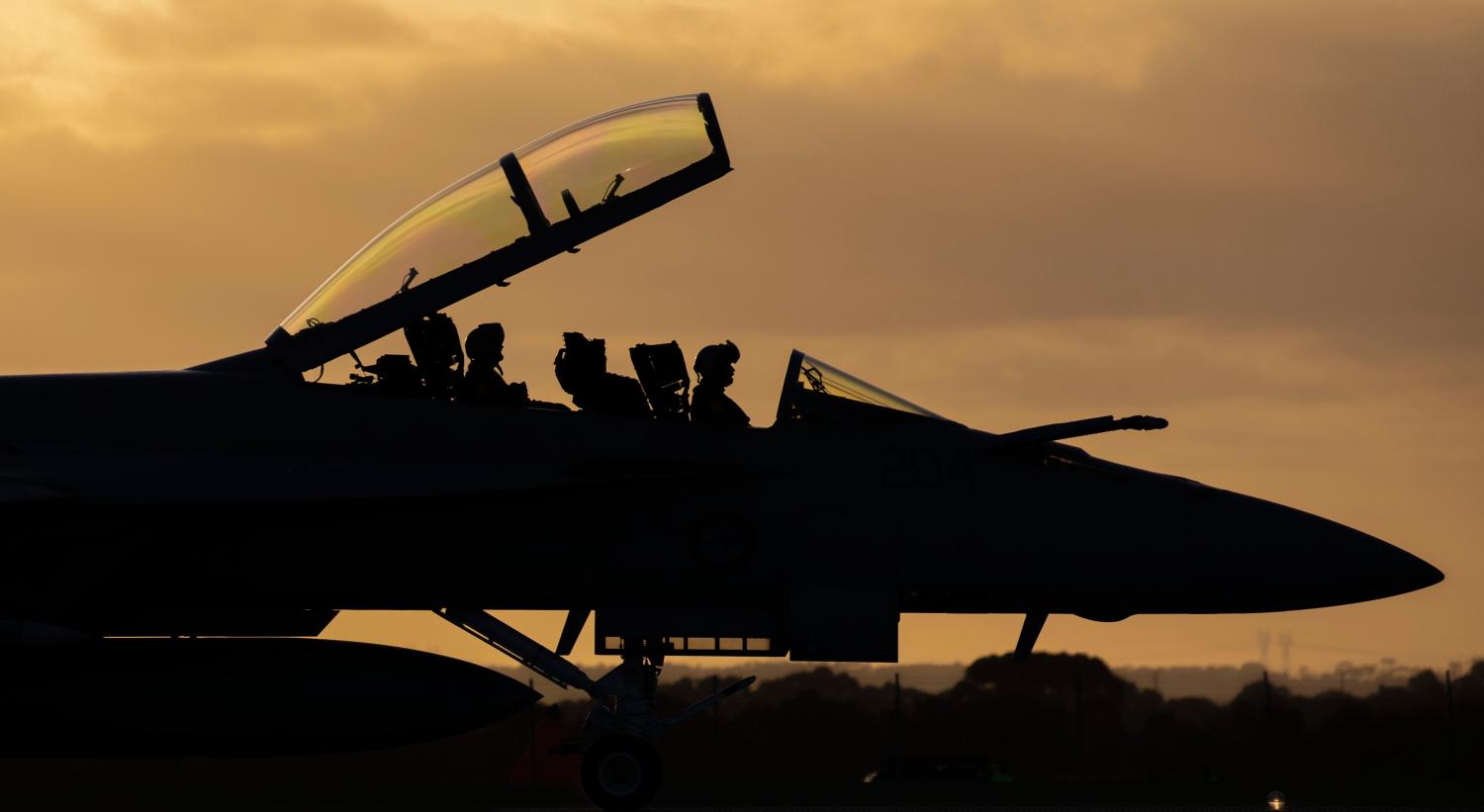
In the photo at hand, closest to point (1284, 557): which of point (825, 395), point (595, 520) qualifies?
point (825, 395)

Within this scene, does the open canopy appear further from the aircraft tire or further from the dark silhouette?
the aircraft tire

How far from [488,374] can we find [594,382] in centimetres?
84

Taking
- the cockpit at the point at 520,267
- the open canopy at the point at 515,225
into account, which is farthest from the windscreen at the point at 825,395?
the open canopy at the point at 515,225

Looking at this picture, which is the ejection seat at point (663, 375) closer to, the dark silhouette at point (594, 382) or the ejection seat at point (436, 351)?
the dark silhouette at point (594, 382)

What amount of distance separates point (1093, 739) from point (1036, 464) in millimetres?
15460

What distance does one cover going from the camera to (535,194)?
18672 millimetres

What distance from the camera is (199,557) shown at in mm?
18172

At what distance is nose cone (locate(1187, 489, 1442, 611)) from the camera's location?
18.7 metres

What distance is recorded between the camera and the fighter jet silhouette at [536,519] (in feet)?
58.6

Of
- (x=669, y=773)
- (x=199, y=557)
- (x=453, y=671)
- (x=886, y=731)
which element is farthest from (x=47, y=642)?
(x=886, y=731)

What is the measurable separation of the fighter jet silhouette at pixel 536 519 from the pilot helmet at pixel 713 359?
214 millimetres

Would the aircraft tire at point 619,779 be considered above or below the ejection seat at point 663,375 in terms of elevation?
below

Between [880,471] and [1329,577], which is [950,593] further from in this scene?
[1329,577]

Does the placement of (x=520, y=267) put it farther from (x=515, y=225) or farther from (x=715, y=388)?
(x=715, y=388)
